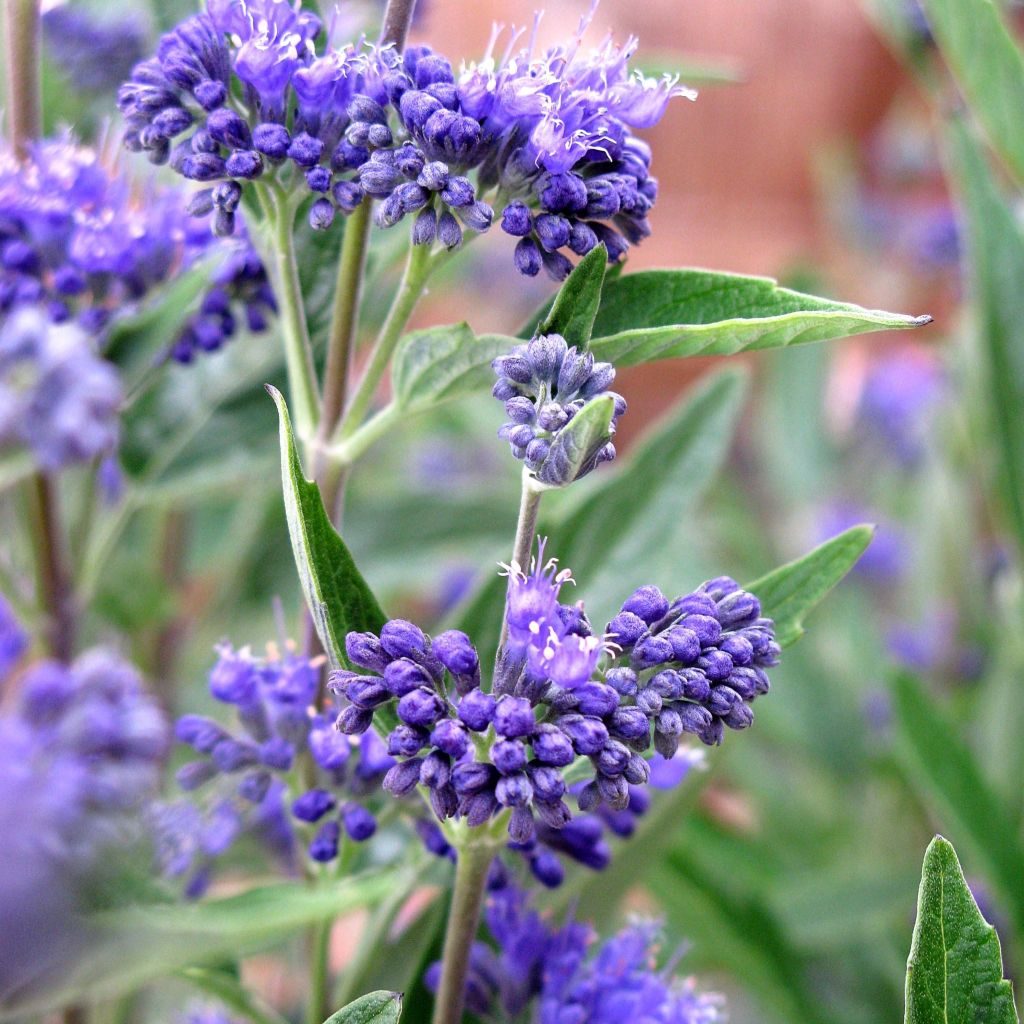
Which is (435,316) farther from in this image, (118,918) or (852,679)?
(118,918)

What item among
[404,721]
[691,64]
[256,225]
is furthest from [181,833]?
[691,64]

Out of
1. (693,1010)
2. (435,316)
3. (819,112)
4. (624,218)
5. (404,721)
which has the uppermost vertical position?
(819,112)

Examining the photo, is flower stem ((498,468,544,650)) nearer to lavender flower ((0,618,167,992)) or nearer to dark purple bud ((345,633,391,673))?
dark purple bud ((345,633,391,673))

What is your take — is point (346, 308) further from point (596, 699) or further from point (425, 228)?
point (596, 699)

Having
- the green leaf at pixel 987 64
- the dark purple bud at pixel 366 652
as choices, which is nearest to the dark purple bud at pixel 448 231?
the dark purple bud at pixel 366 652

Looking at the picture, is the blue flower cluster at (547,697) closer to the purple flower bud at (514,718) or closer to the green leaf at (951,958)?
the purple flower bud at (514,718)

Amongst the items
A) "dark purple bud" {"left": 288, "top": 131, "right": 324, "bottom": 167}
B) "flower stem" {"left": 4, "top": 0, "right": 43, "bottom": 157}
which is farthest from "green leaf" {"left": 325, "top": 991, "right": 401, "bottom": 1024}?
"flower stem" {"left": 4, "top": 0, "right": 43, "bottom": 157}
